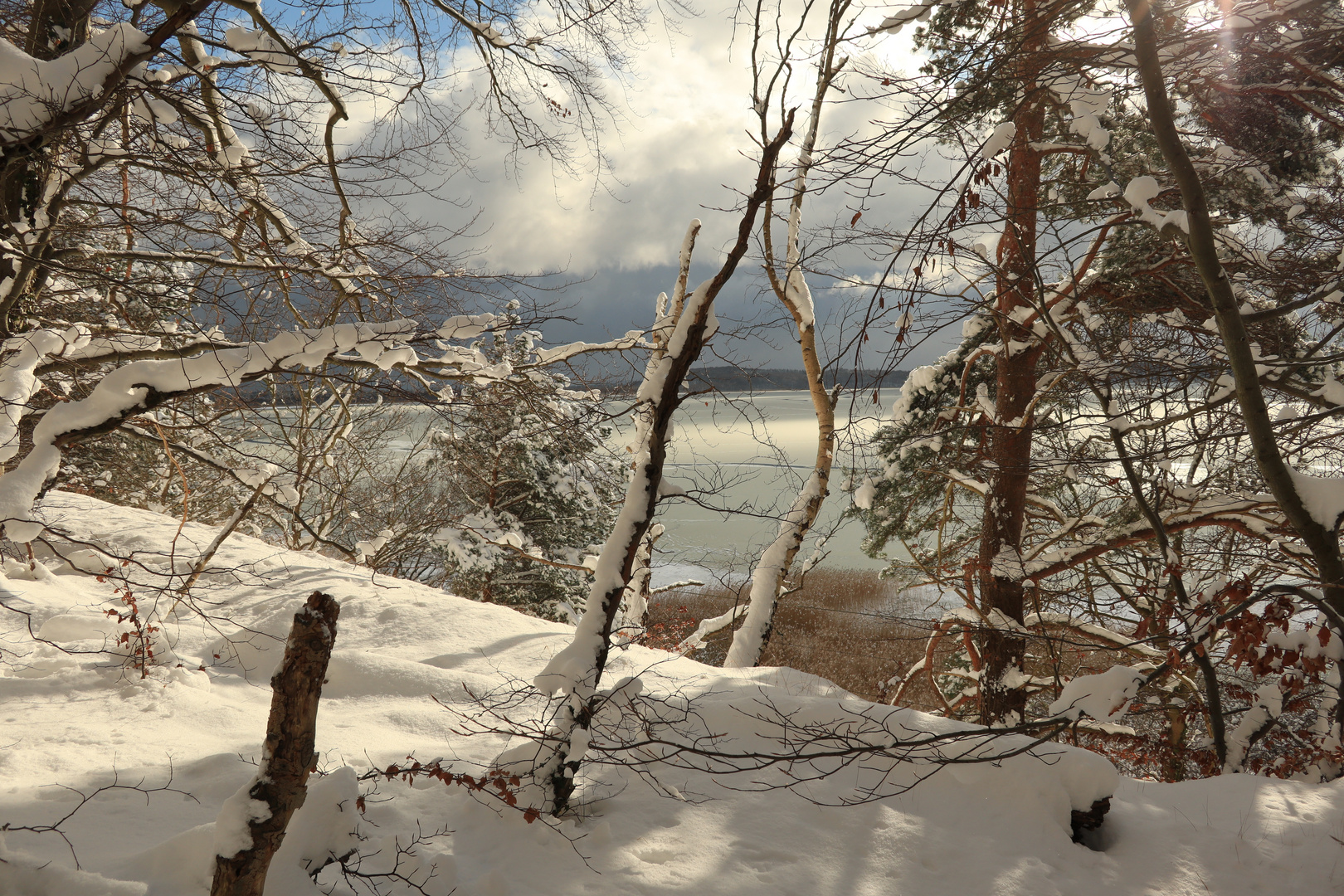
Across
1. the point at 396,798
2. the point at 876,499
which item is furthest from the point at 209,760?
the point at 876,499

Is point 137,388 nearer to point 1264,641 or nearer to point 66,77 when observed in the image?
point 66,77

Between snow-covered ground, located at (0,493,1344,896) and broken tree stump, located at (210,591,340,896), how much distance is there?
31 centimetres

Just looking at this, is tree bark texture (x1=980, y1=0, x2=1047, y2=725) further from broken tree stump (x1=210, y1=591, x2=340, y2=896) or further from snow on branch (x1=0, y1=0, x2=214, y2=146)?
snow on branch (x1=0, y1=0, x2=214, y2=146)

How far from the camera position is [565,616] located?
15.7 meters

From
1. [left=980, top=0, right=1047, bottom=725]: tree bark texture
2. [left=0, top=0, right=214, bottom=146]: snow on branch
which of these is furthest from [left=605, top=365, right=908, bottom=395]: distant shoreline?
[left=0, top=0, right=214, bottom=146]: snow on branch

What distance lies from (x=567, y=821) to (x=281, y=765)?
61.8 inches

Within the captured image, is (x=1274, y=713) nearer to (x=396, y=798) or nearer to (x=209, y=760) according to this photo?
(x=396, y=798)

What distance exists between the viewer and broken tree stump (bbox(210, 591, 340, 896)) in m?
2.41

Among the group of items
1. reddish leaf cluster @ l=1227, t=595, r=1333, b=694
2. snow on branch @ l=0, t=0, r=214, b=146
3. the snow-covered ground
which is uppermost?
snow on branch @ l=0, t=0, r=214, b=146

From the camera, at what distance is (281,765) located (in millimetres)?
2520

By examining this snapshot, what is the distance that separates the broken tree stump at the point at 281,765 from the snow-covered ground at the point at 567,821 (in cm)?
31

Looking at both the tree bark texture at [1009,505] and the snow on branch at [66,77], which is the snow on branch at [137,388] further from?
the tree bark texture at [1009,505]

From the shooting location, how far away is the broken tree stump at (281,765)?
95.0 inches

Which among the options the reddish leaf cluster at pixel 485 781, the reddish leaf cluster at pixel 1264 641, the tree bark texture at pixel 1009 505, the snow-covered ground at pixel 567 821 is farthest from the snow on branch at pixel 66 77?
the tree bark texture at pixel 1009 505
